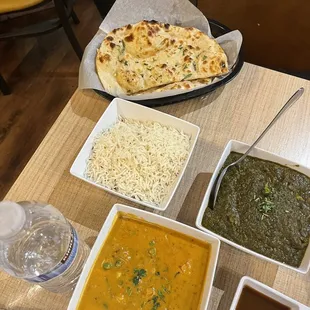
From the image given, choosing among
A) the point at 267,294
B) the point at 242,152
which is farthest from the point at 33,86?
the point at 267,294

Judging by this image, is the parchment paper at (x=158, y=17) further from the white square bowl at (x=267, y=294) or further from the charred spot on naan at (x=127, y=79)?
the white square bowl at (x=267, y=294)

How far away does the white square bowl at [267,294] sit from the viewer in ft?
3.39

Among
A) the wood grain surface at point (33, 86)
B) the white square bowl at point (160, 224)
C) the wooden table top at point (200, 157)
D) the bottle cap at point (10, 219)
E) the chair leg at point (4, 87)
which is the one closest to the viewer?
the bottle cap at point (10, 219)

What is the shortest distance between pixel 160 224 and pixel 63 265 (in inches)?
11.8

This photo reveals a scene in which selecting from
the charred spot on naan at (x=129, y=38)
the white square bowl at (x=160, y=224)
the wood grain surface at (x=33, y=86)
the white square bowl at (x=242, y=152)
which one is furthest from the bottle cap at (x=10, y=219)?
the wood grain surface at (x=33, y=86)

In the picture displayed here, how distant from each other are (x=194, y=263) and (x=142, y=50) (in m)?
0.87

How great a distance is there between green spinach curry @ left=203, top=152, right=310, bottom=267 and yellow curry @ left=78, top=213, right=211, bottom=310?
0.37 feet

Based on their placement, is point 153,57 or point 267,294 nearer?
point 267,294

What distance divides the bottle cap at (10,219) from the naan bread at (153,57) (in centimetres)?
65

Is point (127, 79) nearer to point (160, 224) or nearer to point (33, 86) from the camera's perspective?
point (160, 224)

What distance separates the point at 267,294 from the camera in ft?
3.47

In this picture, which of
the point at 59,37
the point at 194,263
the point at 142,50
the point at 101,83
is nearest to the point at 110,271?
the point at 194,263

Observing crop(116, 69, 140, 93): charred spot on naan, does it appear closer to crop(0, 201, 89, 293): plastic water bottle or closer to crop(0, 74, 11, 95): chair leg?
crop(0, 201, 89, 293): plastic water bottle

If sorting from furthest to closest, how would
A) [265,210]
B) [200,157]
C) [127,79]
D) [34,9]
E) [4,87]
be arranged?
[4,87] → [34,9] → [127,79] → [200,157] → [265,210]
